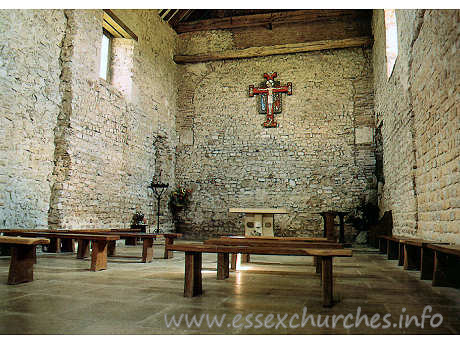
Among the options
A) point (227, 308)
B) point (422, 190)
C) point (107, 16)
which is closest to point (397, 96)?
point (422, 190)

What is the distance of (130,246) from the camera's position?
7.38m

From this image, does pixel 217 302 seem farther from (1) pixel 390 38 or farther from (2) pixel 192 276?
(1) pixel 390 38

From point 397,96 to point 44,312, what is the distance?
6.26 metres

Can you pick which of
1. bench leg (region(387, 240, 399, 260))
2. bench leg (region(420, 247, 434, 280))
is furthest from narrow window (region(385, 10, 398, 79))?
bench leg (region(420, 247, 434, 280))

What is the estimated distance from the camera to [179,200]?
10.4 meters

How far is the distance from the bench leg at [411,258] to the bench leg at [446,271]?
1007mm

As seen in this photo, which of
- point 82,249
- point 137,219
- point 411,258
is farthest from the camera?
point 137,219

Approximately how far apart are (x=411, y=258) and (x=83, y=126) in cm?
588

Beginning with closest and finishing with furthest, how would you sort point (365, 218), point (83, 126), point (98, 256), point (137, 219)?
point (98, 256), point (83, 126), point (137, 219), point (365, 218)

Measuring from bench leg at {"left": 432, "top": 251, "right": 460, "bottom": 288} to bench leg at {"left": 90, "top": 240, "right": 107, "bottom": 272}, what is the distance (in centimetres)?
315

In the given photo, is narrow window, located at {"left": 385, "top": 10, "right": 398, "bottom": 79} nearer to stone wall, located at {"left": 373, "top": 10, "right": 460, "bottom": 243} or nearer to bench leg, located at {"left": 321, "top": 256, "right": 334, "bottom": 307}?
stone wall, located at {"left": 373, "top": 10, "right": 460, "bottom": 243}

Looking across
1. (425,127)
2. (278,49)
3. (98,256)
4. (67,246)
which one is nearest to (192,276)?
(98,256)

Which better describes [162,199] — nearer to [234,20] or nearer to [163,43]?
[163,43]

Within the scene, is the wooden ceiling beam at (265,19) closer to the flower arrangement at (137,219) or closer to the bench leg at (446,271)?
the flower arrangement at (137,219)
